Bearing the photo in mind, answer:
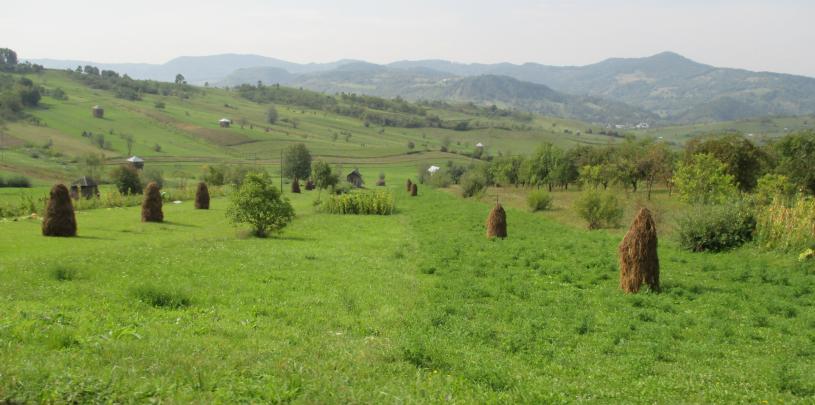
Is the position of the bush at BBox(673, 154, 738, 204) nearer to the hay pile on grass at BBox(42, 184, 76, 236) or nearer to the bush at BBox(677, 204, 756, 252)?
the bush at BBox(677, 204, 756, 252)

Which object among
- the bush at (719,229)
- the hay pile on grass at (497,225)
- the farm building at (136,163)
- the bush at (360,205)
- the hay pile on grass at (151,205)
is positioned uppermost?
the bush at (719,229)

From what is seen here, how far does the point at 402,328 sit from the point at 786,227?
19.3 meters

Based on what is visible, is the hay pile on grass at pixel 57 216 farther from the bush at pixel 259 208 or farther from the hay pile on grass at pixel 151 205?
the bush at pixel 259 208

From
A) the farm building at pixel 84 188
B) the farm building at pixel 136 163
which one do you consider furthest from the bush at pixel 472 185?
the farm building at pixel 136 163

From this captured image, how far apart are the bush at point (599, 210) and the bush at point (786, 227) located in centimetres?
1350

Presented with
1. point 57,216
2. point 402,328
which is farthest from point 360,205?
point 402,328

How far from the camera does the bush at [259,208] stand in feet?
107

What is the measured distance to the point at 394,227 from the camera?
4047 cm

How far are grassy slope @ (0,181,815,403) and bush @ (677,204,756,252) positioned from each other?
1.54 m

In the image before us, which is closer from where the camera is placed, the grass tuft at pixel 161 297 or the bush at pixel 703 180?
the grass tuft at pixel 161 297

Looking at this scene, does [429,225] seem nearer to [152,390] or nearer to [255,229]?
[255,229]

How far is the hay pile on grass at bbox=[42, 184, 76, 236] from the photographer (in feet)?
98.8

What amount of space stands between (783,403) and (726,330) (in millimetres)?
4609

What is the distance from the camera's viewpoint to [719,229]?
25172mm
